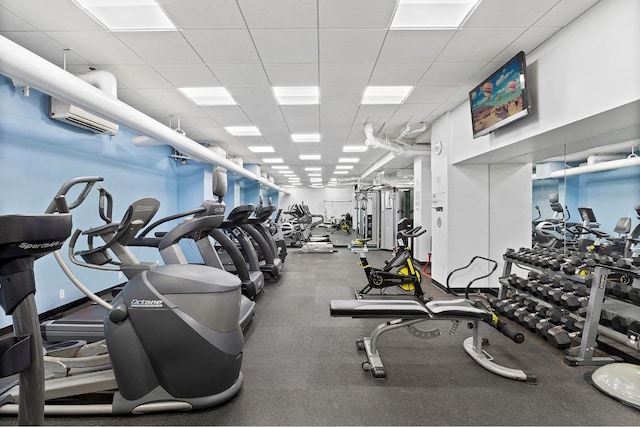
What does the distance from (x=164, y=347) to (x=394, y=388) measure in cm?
160

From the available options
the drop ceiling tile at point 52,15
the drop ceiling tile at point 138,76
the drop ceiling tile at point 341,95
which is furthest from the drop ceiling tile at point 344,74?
the drop ceiling tile at point 52,15

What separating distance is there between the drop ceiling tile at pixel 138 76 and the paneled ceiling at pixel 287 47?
12 millimetres

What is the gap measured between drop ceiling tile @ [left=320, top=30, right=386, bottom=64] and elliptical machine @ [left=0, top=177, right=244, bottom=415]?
7.47 feet

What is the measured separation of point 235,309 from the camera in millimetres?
1962

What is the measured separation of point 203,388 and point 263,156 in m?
7.52

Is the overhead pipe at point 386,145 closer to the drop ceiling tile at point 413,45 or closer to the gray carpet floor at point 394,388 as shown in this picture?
the drop ceiling tile at point 413,45

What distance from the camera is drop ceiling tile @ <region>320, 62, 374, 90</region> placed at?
3.26 m

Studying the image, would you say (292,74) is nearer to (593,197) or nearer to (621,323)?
(593,197)

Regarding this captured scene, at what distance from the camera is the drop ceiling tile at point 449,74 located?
3.29m

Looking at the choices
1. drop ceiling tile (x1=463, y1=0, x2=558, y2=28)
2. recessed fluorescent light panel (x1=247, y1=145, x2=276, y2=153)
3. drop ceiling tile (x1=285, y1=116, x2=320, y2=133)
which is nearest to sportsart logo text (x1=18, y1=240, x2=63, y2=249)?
Answer: drop ceiling tile (x1=463, y1=0, x2=558, y2=28)

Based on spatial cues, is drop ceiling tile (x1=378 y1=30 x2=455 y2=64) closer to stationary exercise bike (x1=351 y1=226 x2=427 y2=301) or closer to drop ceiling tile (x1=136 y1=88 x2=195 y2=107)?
stationary exercise bike (x1=351 y1=226 x2=427 y2=301)

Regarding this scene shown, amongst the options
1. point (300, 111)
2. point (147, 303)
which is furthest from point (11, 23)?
point (300, 111)

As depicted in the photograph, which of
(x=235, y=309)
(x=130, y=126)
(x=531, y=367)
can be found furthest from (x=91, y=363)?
(x=531, y=367)

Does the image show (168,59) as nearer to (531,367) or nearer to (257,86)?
(257,86)
